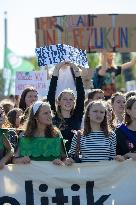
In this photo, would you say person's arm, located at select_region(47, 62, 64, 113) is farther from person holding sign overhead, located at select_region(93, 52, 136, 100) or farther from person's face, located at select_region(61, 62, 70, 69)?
person holding sign overhead, located at select_region(93, 52, 136, 100)

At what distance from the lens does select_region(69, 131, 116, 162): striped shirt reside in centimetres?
766

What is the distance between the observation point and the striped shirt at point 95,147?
7.66m

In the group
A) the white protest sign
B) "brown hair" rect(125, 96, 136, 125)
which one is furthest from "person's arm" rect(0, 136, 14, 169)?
the white protest sign

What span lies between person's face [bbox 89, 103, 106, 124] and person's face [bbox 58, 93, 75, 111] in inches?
27.5

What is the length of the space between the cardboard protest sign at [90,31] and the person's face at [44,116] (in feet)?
13.6

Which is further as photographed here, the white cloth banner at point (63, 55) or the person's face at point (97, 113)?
the white cloth banner at point (63, 55)

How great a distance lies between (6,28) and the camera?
40094 millimetres

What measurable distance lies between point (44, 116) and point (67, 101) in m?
0.82

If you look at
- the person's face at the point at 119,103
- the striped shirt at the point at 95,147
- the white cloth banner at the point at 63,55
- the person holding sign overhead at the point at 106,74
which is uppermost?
the white cloth banner at the point at 63,55

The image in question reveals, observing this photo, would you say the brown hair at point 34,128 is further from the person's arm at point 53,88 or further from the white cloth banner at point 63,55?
the white cloth banner at point 63,55

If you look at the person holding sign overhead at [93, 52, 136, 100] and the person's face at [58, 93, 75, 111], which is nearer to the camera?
the person's face at [58, 93, 75, 111]

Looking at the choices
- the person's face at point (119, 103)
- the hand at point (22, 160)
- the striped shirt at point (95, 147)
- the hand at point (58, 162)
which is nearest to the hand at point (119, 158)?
the striped shirt at point (95, 147)

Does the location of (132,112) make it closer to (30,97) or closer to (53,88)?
(53,88)

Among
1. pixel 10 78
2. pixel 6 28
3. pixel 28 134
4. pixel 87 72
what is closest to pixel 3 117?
pixel 28 134
